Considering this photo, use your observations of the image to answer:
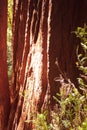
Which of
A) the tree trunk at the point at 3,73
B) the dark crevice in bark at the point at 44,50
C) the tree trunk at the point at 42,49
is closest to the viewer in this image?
the tree trunk at the point at 42,49

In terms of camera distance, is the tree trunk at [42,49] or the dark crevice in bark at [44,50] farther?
the dark crevice in bark at [44,50]

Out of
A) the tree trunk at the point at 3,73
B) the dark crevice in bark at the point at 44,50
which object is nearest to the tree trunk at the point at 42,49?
the dark crevice in bark at the point at 44,50

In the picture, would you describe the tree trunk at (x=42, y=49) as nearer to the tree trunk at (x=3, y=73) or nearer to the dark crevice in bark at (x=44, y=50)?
the dark crevice in bark at (x=44, y=50)

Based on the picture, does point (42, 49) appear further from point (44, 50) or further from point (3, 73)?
point (3, 73)

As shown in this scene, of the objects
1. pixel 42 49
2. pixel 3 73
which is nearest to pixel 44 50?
pixel 42 49

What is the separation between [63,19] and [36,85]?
697 millimetres

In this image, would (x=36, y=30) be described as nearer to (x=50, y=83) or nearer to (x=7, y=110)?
(x=50, y=83)

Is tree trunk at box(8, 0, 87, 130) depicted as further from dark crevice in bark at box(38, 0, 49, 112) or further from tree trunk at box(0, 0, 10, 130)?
tree trunk at box(0, 0, 10, 130)

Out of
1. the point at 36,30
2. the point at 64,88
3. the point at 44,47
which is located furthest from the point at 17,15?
the point at 64,88

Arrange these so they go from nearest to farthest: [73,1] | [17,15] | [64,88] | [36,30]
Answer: [64,88] < [73,1] < [36,30] < [17,15]

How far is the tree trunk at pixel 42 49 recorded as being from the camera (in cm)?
340

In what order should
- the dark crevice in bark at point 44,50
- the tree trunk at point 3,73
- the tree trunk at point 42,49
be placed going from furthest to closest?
the tree trunk at point 3,73 → the dark crevice in bark at point 44,50 → the tree trunk at point 42,49

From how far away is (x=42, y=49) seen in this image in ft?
11.7

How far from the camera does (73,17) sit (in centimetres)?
341
